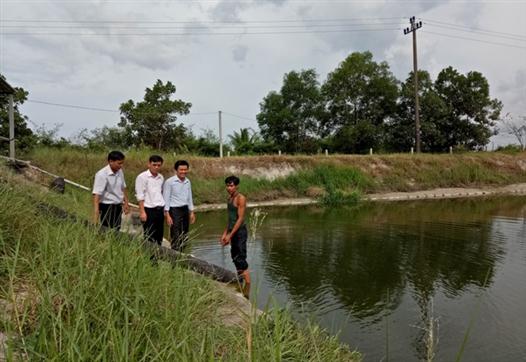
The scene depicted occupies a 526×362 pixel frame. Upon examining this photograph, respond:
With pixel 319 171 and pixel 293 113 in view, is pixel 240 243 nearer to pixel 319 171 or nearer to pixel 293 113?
pixel 319 171

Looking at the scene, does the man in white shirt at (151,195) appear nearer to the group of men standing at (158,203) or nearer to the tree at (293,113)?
the group of men standing at (158,203)

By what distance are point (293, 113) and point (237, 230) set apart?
91.4 ft

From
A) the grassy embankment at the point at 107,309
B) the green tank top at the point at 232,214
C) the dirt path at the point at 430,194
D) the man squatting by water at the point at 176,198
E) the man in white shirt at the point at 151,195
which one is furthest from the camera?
the dirt path at the point at 430,194

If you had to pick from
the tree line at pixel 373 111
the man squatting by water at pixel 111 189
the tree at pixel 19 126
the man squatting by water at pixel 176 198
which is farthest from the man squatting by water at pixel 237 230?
the tree line at pixel 373 111

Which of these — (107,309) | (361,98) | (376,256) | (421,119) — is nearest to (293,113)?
(361,98)

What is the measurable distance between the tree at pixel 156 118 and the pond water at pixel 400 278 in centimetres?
1230

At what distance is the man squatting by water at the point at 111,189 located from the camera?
505 centimetres

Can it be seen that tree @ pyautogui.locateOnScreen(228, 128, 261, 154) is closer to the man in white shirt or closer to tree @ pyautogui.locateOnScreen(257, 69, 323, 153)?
tree @ pyautogui.locateOnScreen(257, 69, 323, 153)

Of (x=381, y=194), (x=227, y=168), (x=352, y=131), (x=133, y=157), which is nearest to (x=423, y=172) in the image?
(x=381, y=194)

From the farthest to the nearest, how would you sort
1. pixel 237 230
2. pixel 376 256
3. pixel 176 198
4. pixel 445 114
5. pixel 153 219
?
pixel 445 114 → pixel 376 256 → pixel 176 198 → pixel 153 219 → pixel 237 230

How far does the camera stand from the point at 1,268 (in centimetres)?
276

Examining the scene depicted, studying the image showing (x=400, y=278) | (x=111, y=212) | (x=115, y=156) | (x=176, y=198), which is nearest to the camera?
(x=115, y=156)

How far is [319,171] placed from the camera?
69.7 feet

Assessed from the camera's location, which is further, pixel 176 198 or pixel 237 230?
pixel 176 198
